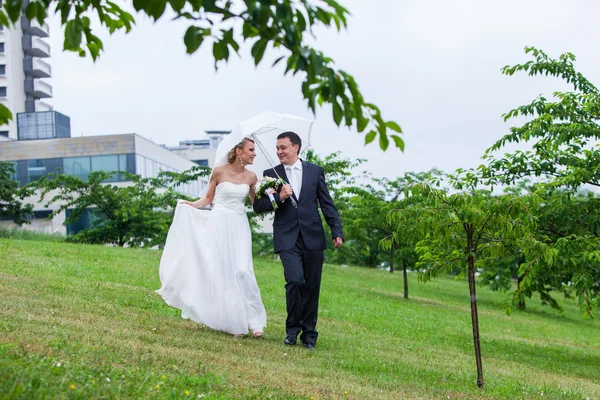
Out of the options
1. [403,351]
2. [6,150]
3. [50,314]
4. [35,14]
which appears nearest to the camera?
[35,14]

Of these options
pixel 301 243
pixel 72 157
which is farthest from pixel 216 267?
pixel 72 157

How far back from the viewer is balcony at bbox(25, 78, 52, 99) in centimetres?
9800

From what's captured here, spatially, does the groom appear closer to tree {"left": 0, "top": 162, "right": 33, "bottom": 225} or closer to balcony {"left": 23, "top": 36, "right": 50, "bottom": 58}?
Result: tree {"left": 0, "top": 162, "right": 33, "bottom": 225}

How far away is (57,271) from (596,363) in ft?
36.3

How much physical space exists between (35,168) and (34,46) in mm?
30563

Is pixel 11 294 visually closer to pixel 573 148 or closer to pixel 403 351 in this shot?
pixel 403 351

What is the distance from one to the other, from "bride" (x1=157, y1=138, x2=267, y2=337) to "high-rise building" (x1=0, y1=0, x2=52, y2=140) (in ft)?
288

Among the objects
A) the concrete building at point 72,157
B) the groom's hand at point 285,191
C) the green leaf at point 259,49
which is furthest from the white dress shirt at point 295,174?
the concrete building at point 72,157

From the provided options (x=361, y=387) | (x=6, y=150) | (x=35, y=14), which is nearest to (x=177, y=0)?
(x=35, y=14)

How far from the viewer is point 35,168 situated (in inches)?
2798

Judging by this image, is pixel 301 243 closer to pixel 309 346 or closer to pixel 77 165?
pixel 309 346

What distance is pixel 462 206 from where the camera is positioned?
27.5 feet

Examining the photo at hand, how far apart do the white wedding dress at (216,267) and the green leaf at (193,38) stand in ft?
Result: 19.6

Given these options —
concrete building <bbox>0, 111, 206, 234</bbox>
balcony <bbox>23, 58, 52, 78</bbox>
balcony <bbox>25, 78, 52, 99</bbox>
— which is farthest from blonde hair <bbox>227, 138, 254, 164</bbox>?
balcony <bbox>25, 78, 52, 99</bbox>
